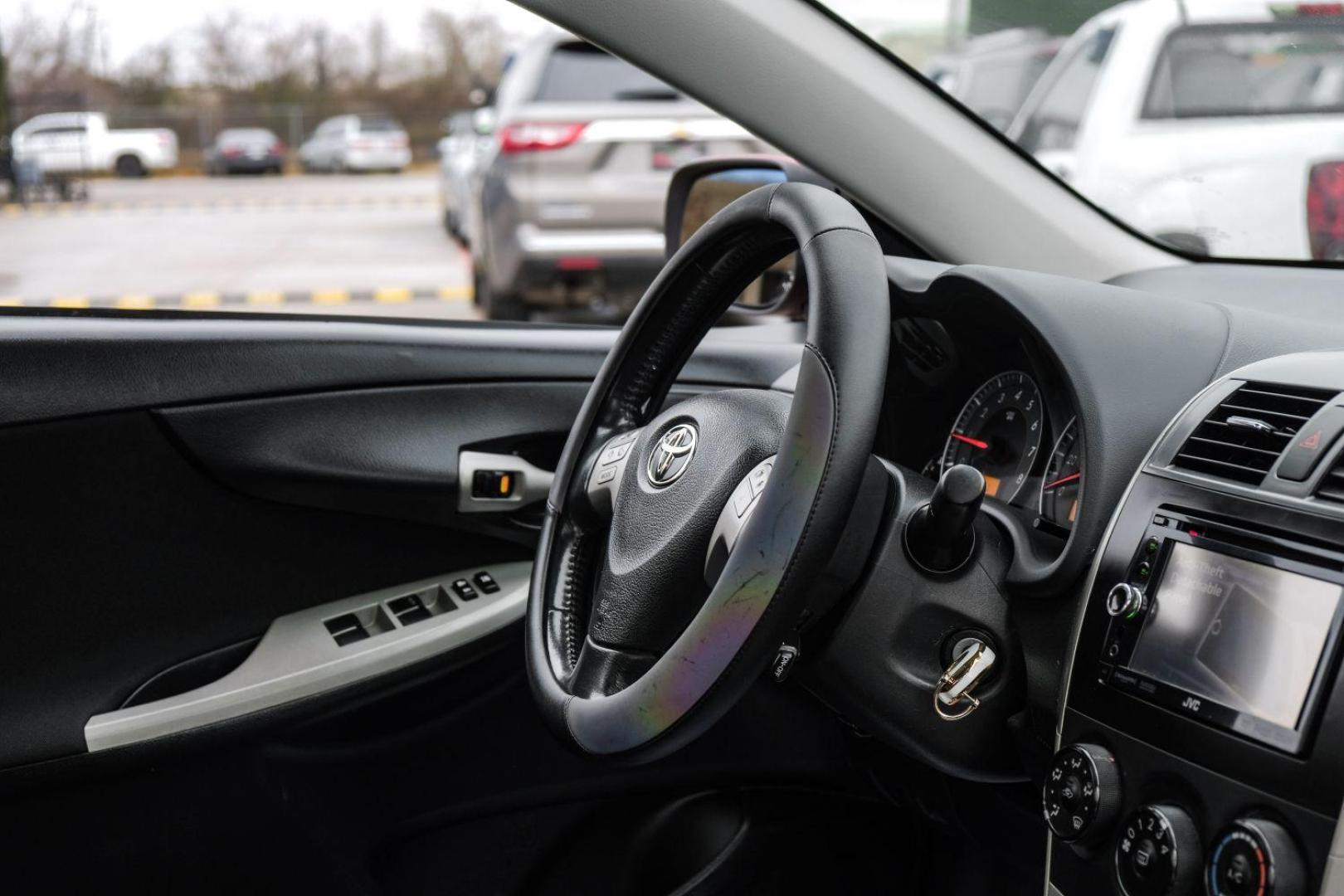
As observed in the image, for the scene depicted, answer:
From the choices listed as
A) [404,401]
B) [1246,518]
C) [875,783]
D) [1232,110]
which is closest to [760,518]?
[1246,518]

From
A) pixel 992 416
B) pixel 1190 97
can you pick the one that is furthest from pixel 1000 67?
pixel 992 416

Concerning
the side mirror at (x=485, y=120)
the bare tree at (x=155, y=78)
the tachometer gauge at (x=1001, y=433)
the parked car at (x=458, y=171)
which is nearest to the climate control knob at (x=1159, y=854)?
the tachometer gauge at (x=1001, y=433)

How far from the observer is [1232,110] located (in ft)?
5.47

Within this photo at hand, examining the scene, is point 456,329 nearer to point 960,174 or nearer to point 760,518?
point 960,174

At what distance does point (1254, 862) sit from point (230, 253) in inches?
333

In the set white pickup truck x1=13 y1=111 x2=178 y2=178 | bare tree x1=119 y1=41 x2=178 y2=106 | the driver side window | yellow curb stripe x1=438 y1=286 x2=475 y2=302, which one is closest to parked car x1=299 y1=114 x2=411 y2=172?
bare tree x1=119 y1=41 x2=178 y2=106

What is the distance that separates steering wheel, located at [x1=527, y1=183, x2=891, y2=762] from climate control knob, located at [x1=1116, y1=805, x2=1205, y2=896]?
0.30 metres

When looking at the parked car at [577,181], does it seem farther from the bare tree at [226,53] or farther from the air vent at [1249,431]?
the bare tree at [226,53]

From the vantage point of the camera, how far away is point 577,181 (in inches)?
174

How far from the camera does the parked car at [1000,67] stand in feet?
5.03

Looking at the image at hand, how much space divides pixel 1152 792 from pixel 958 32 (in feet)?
3.38

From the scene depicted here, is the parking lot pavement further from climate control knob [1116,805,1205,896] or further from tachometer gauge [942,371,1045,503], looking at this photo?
climate control knob [1116,805,1205,896]

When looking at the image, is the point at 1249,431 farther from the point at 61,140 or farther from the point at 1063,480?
the point at 61,140

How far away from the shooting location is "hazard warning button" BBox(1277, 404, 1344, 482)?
96cm
